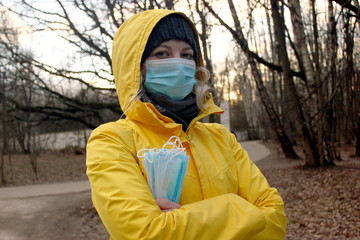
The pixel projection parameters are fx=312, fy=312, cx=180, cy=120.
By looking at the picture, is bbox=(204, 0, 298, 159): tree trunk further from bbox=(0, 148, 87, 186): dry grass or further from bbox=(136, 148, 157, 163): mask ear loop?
bbox=(0, 148, 87, 186): dry grass

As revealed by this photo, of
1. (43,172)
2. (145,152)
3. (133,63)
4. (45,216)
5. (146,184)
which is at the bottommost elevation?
(43,172)

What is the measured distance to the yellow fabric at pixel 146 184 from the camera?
1354mm

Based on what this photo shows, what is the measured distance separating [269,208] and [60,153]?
27969mm

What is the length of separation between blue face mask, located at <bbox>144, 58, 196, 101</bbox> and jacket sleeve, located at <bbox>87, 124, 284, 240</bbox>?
0.46 metres

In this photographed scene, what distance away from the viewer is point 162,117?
172 centimetres

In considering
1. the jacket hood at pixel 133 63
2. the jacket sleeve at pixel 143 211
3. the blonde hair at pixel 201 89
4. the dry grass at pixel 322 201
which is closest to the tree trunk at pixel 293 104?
the dry grass at pixel 322 201

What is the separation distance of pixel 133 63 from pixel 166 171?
70 cm

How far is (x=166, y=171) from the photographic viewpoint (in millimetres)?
1435

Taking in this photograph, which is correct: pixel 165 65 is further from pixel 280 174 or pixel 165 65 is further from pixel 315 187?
pixel 280 174

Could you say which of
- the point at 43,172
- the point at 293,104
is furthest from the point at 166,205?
the point at 43,172

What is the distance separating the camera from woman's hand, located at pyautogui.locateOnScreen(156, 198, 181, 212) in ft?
4.78

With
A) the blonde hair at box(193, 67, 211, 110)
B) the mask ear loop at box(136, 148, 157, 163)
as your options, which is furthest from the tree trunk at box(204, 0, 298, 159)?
the mask ear loop at box(136, 148, 157, 163)

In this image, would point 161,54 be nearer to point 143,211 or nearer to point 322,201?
point 143,211

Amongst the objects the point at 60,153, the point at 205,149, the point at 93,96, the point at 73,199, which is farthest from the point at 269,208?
the point at 60,153
